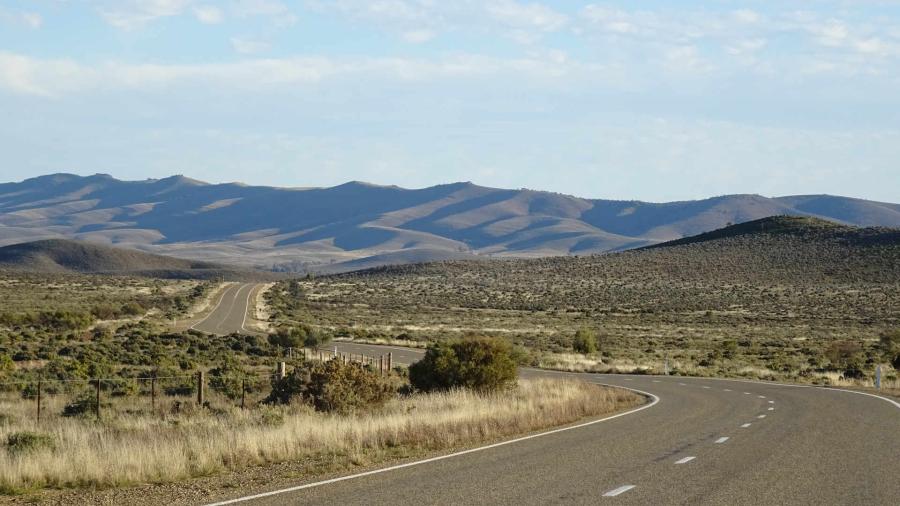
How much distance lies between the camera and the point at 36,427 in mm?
19672

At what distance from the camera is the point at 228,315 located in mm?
85812

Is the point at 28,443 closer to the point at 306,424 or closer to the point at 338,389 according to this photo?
the point at 306,424

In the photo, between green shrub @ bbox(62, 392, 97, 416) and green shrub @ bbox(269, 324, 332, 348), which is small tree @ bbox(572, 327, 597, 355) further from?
green shrub @ bbox(62, 392, 97, 416)

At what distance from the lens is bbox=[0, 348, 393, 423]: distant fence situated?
2377 centimetres

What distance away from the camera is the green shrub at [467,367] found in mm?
27641

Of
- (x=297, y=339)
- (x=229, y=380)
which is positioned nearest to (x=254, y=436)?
(x=229, y=380)

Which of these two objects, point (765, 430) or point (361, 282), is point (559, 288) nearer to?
point (361, 282)

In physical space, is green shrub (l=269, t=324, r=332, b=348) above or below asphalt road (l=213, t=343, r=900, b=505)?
below

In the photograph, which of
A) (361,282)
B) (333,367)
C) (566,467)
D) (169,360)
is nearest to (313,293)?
(361,282)

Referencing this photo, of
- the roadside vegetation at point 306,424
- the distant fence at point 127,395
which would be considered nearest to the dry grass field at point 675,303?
the roadside vegetation at point 306,424

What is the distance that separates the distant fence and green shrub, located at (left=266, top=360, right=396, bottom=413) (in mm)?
997

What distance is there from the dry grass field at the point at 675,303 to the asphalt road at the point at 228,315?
11.3 feet

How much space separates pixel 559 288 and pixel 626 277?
35.5 feet

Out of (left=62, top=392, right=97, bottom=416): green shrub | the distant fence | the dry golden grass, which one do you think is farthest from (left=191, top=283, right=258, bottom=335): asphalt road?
the dry golden grass
